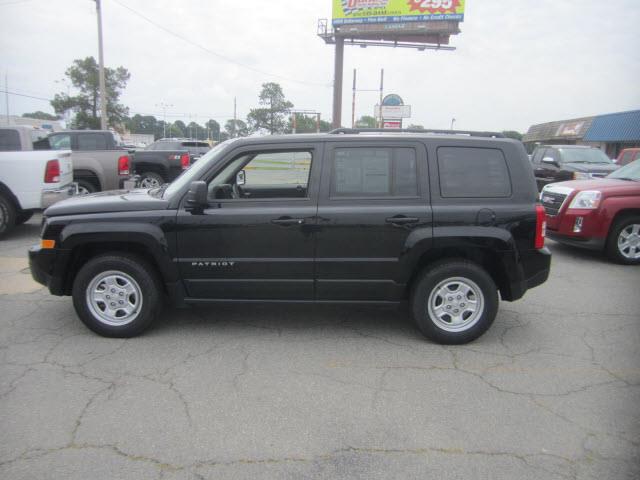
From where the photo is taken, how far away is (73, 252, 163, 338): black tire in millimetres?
4184

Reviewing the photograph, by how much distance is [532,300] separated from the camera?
5.61m

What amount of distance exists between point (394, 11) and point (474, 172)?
33682 millimetres

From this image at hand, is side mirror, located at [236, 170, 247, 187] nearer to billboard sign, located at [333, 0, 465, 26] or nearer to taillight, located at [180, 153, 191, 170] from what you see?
taillight, located at [180, 153, 191, 170]

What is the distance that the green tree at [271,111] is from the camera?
3806 cm

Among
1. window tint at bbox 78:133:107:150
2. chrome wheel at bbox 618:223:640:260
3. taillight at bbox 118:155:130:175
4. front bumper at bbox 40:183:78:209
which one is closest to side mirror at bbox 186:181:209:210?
front bumper at bbox 40:183:78:209

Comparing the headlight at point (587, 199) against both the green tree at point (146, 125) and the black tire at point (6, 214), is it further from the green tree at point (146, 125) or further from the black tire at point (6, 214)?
the green tree at point (146, 125)

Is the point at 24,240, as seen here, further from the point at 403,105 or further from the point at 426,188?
the point at 403,105

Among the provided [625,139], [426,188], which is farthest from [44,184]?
[625,139]

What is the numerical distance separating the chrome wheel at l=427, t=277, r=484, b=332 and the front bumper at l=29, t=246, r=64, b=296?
3293 mm

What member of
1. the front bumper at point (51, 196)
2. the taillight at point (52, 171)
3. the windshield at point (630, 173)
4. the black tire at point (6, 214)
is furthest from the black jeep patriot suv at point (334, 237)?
the windshield at point (630, 173)

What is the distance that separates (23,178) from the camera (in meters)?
8.16

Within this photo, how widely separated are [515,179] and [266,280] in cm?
235

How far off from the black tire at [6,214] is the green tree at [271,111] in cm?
2842

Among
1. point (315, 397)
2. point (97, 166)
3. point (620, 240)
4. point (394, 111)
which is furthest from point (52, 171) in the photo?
point (394, 111)
